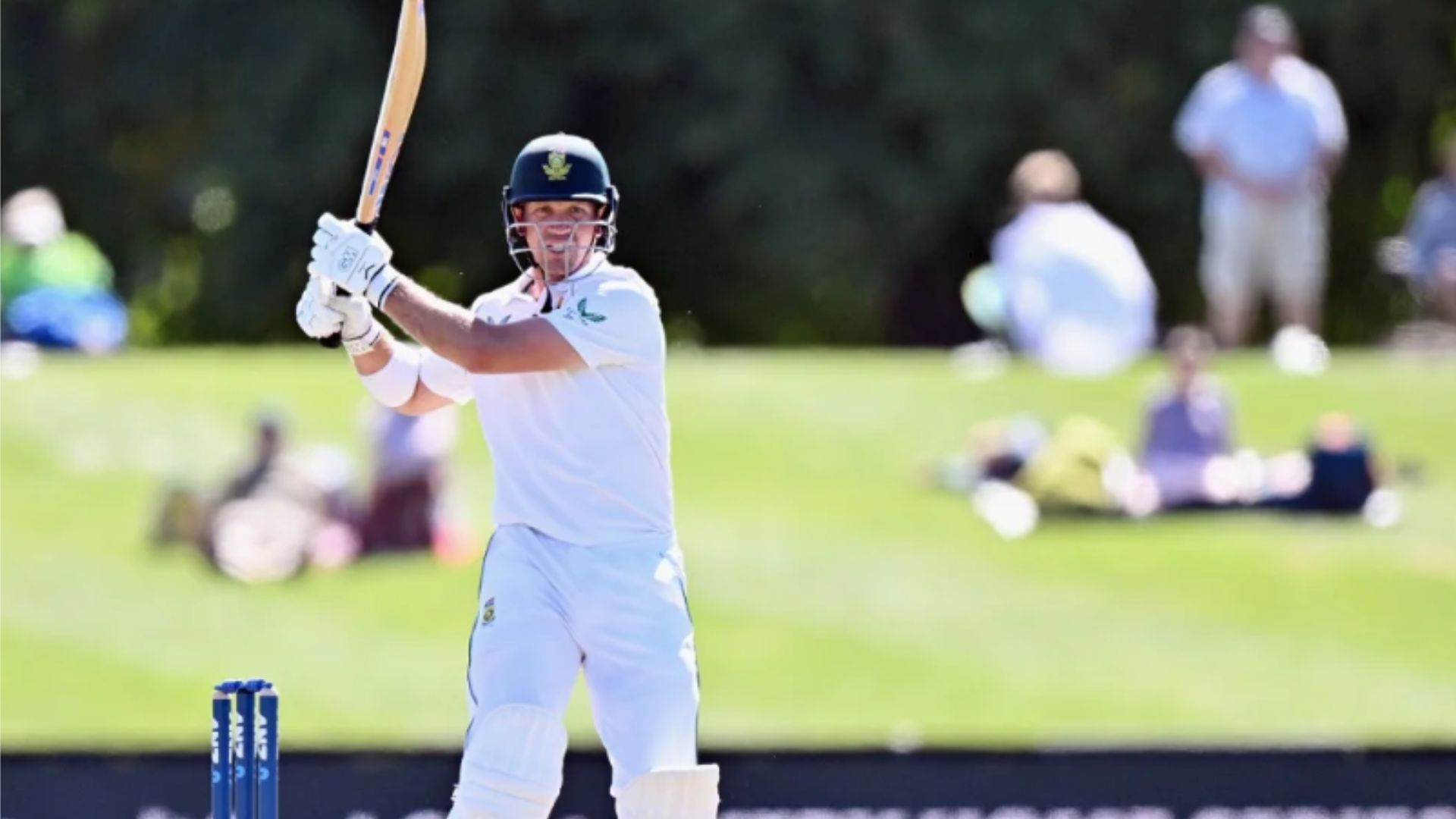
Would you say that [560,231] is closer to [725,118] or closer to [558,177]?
[558,177]

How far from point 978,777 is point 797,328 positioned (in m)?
13.4

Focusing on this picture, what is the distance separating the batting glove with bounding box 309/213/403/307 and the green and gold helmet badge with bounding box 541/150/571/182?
0.39 metres

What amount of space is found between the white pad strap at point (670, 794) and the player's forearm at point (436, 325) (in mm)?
915

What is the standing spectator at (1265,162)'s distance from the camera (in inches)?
516

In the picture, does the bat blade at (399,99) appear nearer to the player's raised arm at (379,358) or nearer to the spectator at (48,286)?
the player's raised arm at (379,358)

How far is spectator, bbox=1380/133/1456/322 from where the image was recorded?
13422 mm

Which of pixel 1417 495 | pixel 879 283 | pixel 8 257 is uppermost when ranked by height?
pixel 879 283

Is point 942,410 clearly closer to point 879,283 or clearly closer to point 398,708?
point 398,708

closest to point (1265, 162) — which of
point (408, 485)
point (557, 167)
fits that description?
point (408, 485)

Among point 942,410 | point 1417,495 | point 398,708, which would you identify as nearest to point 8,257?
point 398,708

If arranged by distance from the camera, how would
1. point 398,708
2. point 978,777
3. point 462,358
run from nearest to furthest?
1. point 462,358
2. point 978,777
3. point 398,708

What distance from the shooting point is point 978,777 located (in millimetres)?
7332

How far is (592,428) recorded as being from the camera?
20.3ft

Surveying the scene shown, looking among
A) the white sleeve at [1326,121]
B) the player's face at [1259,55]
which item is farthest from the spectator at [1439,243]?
the player's face at [1259,55]
